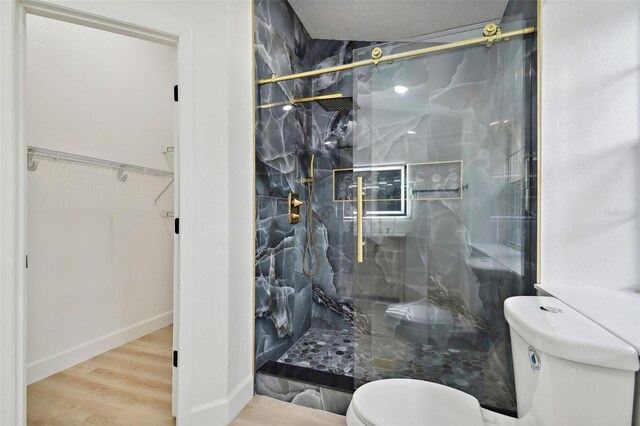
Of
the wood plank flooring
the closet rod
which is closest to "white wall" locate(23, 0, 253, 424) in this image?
the wood plank flooring

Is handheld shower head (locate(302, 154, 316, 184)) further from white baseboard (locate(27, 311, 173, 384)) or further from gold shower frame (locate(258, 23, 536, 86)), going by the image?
white baseboard (locate(27, 311, 173, 384))

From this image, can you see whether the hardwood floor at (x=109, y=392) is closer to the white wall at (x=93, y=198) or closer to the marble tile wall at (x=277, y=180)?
the white wall at (x=93, y=198)

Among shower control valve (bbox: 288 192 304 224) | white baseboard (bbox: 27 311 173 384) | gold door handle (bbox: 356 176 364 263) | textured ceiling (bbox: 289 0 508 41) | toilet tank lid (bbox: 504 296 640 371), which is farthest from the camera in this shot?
shower control valve (bbox: 288 192 304 224)

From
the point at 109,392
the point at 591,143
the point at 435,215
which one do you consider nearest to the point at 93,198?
the point at 109,392

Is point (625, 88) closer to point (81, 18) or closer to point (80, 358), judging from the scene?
point (81, 18)

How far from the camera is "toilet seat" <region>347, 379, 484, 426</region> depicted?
4.61ft

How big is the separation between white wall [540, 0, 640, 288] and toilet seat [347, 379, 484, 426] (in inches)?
28.9

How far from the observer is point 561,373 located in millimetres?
956

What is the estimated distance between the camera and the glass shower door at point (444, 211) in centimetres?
158

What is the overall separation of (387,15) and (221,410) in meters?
2.90

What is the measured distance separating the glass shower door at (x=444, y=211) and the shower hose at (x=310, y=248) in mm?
996

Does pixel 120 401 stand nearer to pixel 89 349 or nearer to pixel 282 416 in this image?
pixel 89 349
